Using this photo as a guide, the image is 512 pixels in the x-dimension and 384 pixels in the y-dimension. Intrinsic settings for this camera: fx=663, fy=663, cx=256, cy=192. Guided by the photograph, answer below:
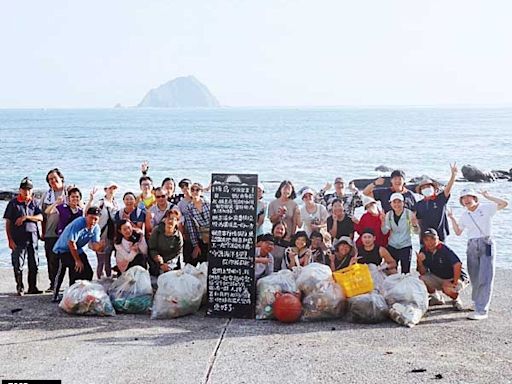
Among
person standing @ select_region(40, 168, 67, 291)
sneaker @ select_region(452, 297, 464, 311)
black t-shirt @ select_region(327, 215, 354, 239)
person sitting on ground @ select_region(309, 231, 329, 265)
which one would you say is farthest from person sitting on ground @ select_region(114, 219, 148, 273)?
sneaker @ select_region(452, 297, 464, 311)

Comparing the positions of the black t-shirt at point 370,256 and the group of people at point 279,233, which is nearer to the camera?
the group of people at point 279,233

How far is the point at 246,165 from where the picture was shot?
41625 mm

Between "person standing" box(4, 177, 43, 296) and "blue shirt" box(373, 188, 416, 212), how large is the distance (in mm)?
4737

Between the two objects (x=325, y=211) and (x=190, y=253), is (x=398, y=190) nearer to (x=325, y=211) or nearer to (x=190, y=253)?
(x=325, y=211)

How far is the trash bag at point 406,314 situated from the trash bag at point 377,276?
39 cm

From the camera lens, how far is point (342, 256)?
8.76m

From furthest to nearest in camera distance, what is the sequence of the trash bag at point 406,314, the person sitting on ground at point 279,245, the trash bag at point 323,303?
the person sitting on ground at point 279,245
the trash bag at point 323,303
the trash bag at point 406,314

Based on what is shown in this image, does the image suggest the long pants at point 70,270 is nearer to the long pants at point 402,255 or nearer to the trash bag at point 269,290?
the trash bag at point 269,290

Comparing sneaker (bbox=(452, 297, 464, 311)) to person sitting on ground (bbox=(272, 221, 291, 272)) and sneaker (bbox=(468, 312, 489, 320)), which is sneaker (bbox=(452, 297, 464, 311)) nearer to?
sneaker (bbox=(468, 312, 489, 320))

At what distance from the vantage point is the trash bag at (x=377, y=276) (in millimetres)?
8234

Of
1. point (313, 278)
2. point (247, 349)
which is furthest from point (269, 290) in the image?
point (247, 349)

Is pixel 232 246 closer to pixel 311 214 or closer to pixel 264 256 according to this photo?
pixel 264 256

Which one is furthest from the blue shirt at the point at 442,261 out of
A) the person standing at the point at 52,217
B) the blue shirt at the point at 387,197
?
the person standing at the point at 52,217

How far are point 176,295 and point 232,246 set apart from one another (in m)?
0.92
